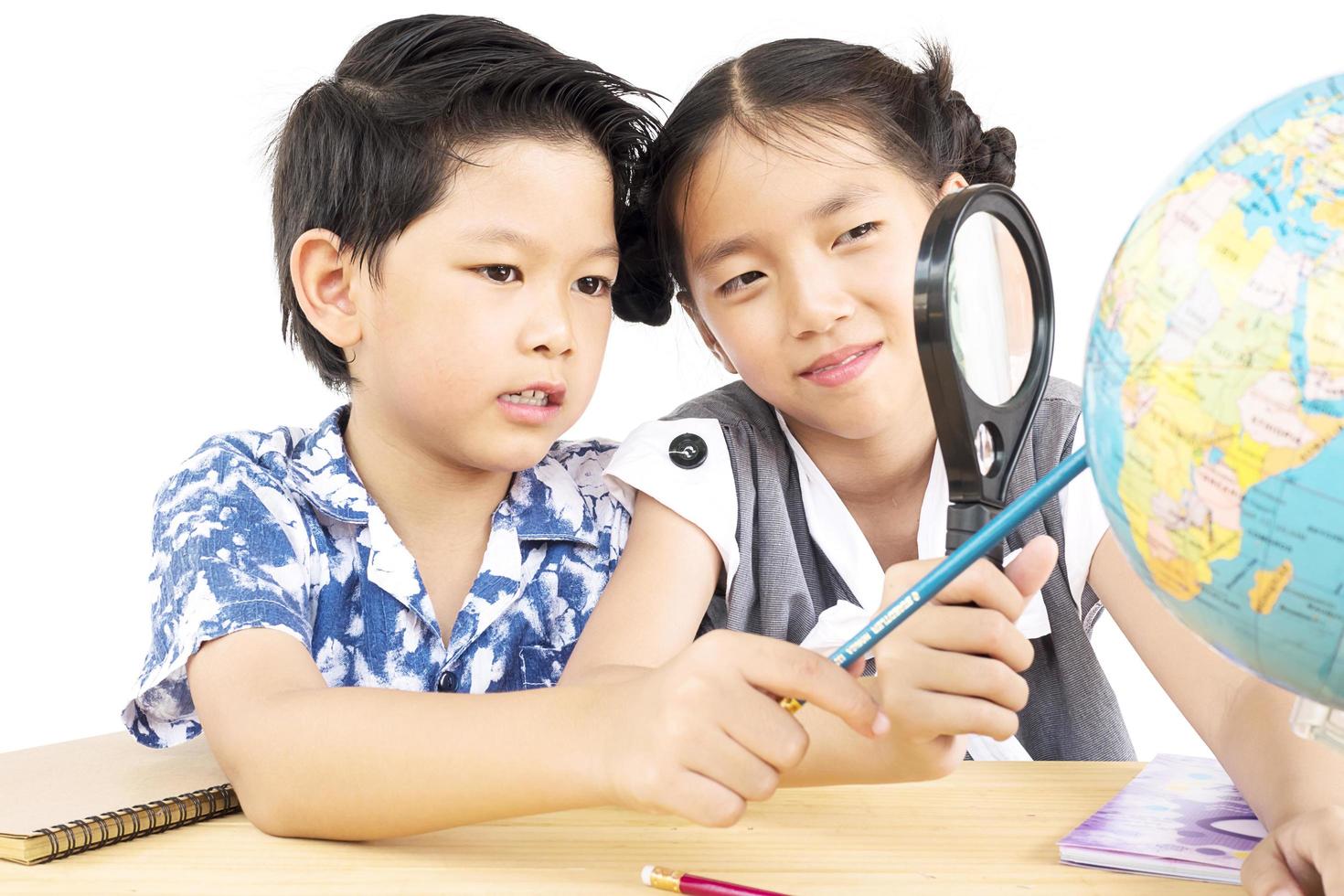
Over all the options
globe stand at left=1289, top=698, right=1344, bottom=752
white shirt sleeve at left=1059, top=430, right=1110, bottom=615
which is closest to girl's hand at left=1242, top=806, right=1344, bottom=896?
globe stand at left=1289, top=698, right=1344, bottom=752

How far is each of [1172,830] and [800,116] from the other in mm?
812

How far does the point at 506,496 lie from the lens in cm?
139

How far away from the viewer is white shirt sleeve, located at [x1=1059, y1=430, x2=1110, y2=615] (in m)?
1.32

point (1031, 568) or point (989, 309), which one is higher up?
point (989, 309)

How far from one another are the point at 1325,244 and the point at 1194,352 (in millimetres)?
70

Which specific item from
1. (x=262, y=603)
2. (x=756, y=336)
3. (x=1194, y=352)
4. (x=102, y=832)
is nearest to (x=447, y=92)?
(x=756, y=336)

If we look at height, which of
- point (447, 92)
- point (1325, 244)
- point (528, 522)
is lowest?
point (1325, 244)

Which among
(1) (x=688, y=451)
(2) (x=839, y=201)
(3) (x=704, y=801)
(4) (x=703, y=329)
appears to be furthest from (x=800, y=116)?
(3) (x=704, y=801)

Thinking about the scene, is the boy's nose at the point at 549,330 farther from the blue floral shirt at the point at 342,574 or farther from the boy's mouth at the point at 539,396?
the blue floral shirt at the point at 342,574

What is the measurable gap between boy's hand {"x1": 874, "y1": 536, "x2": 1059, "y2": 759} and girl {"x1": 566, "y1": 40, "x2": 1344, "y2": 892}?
38cm

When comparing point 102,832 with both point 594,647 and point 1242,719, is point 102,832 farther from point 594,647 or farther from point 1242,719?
point 1242,719

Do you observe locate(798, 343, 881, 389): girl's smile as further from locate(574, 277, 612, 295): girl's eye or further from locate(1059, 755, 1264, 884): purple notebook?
locate(1059, 755, 1264, 884): purple notebook

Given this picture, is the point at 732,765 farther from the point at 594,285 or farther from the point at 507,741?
the point at 594,285

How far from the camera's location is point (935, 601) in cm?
80
